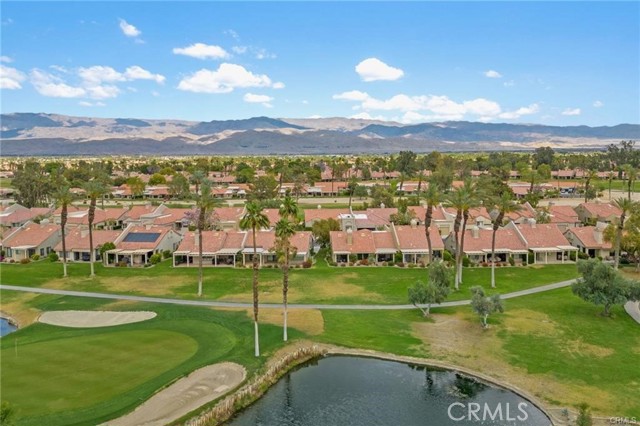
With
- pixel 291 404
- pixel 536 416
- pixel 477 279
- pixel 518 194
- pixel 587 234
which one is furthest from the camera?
pixel 518 194

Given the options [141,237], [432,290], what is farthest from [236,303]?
[141,237]

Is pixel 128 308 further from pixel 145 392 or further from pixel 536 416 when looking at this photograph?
pixel 536 416

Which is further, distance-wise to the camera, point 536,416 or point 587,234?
point 587,234

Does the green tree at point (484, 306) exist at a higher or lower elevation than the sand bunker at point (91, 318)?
higher

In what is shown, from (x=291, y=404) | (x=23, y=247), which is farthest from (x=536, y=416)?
(x=23, y=247)

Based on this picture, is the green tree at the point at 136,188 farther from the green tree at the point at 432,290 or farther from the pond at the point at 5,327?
the green tree at the point at 432,290

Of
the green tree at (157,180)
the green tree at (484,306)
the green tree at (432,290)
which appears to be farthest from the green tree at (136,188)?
the green tree at (484,306)

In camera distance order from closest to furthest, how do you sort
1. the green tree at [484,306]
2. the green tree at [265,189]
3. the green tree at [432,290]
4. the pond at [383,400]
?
the pond at [383,400], the green tree at [484,306], the green tree at [432,290], the green tree at [265,189]
